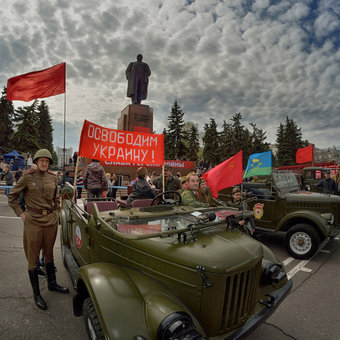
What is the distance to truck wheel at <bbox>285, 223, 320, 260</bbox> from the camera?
4.97 meters

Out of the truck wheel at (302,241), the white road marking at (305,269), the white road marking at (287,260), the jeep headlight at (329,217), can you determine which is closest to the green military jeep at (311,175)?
the jeep headlight at (329,217)

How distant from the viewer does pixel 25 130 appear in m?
36.1

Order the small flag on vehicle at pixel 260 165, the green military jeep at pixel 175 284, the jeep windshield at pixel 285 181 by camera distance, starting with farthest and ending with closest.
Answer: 1. the small flag on vehicle at pixel 260 165
2. the jeep windshield at pixel 285 181
3. the green military jeep at pixel 175 284

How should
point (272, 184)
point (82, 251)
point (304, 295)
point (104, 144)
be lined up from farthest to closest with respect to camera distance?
1. point (272, 184)
2. point (104, 144)
3. point (304, 295)
4. point (82, 251)

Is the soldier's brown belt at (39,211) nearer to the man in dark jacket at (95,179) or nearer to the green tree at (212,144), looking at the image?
the man in dark jacket at (95,179)

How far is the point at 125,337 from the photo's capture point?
1.58m

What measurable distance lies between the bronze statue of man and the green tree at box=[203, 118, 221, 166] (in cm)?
2727

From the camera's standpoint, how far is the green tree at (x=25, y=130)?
35.9 metres

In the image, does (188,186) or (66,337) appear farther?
(188,186)

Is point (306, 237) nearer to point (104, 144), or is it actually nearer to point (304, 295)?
point (304, 295)

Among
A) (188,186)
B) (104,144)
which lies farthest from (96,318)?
(104,144)

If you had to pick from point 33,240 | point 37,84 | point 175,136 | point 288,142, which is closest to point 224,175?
point 33,240

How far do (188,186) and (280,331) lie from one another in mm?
2283

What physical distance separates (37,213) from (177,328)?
246 centimetres
